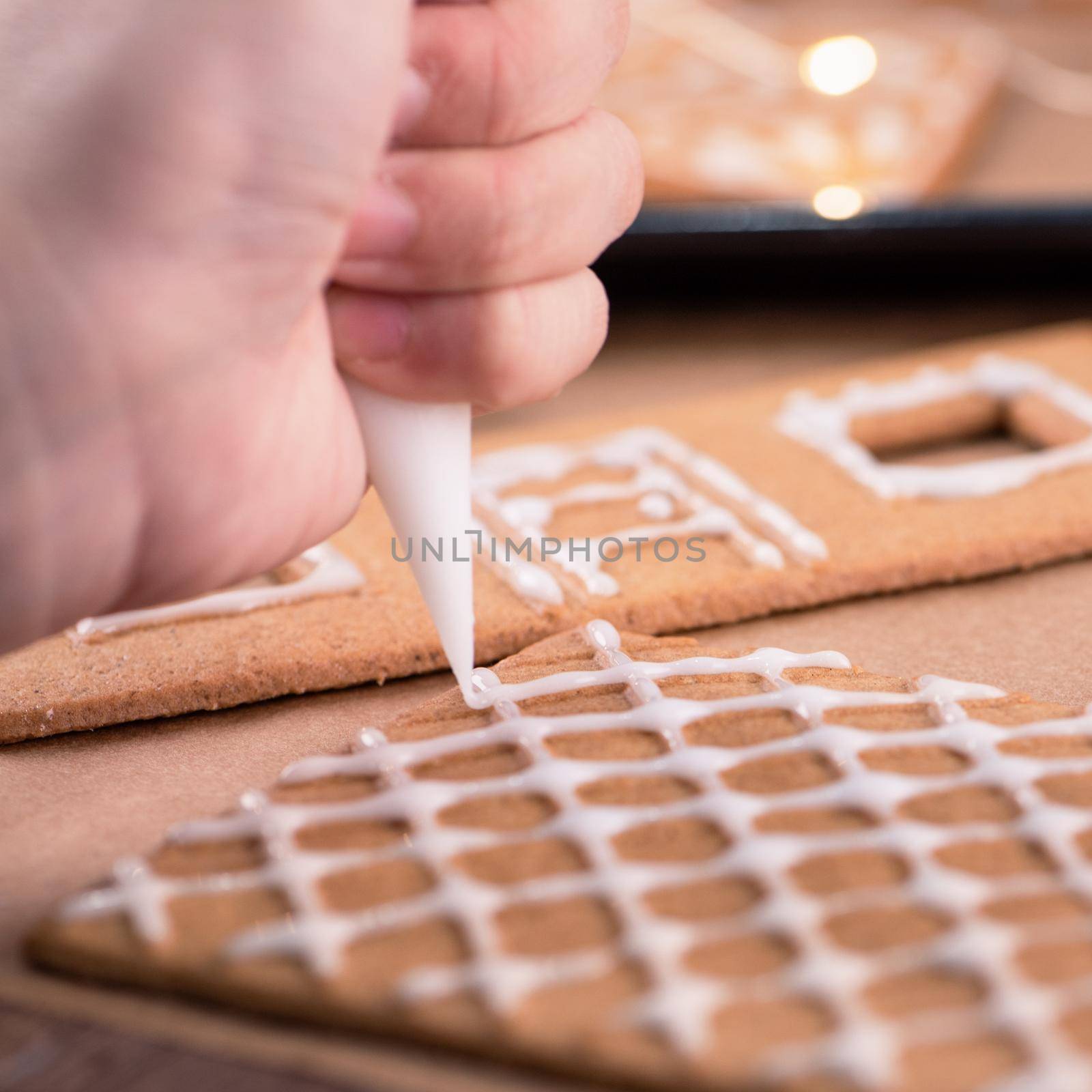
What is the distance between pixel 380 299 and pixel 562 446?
557 mm

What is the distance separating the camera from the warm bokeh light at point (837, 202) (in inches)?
63.2

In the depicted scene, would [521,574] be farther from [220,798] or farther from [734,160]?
[734,160]

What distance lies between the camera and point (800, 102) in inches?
77.6

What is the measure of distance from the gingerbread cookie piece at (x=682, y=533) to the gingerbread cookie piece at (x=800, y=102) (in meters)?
0.35

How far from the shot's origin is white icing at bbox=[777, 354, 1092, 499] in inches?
48.3

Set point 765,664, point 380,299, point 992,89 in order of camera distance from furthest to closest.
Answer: point 992,89 < point 765,664 < point 380,299

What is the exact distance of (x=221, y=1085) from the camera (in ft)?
2.10

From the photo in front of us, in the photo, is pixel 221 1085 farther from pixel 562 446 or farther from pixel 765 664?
pixel 562 446

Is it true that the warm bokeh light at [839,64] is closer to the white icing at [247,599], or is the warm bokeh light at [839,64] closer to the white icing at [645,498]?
the white icing at [645,498]

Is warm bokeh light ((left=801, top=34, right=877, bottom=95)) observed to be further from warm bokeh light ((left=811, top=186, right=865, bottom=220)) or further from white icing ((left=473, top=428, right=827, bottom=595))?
white icing ((left=473, top=428, right=827, bottom=595))

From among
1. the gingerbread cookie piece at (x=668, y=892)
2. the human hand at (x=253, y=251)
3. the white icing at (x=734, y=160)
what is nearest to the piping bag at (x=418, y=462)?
the human hand at (x=253, y=251)

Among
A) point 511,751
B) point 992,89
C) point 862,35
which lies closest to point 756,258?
point 992,89

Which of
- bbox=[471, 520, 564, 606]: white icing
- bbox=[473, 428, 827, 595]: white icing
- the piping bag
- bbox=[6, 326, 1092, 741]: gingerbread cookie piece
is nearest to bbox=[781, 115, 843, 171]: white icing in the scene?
bbox=[6, 326, 1092, 741]: gingerbread cookie piece

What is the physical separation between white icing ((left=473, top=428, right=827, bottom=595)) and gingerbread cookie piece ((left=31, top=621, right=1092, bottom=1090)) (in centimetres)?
24
